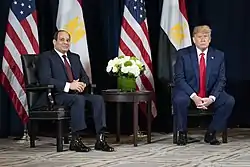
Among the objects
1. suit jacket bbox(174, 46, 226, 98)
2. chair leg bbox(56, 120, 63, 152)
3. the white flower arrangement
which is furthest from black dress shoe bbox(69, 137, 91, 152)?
suit jacket bbox(174, 46, 226, 98)

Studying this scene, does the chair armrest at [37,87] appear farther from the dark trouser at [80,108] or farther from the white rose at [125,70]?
the white rose at [125,70]

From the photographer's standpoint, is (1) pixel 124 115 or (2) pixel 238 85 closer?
(1) pixel 124 115

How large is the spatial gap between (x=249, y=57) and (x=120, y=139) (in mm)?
2273

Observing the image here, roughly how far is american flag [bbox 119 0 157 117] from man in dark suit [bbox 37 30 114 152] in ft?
2.69

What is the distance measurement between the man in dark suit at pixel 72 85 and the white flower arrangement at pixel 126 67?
1.06 feet

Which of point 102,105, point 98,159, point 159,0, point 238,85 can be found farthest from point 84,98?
Result: point 238,85

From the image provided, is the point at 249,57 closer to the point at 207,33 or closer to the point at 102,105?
the point at 207,33

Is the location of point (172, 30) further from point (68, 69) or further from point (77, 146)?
point (77, 146)

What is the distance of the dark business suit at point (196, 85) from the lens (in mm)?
6559

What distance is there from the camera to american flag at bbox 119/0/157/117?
7.29 metres

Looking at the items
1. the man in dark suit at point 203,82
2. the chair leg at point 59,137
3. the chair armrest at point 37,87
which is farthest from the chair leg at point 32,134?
the man in dark suit at point 203,82

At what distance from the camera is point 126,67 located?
260 inches

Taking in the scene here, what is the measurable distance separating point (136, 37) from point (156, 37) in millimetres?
619

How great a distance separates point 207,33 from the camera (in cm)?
669
